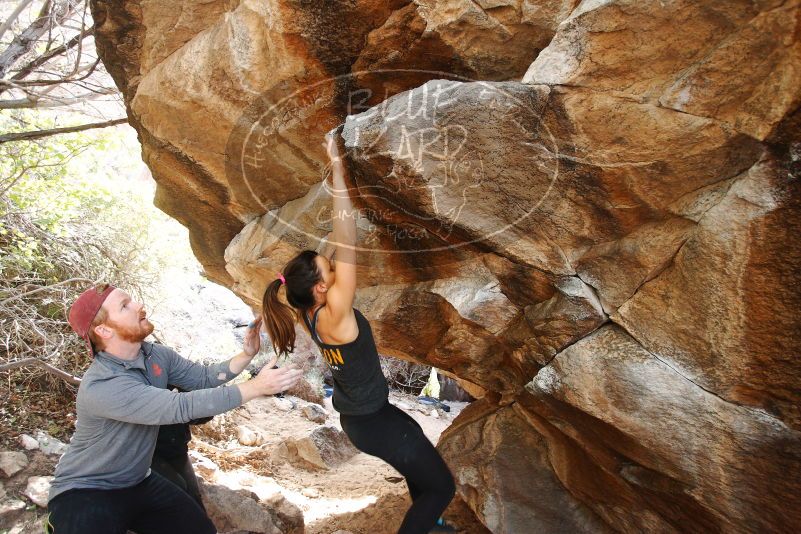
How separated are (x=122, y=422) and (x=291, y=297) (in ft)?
3.00

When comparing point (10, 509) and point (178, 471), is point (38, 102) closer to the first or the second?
point (10, 509)

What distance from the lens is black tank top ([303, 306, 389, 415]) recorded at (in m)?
2.46

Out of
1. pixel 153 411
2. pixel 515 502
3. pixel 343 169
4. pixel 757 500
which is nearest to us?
pixel 153 411

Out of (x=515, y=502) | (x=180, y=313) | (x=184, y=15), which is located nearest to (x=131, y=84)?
(x=184, y=15)

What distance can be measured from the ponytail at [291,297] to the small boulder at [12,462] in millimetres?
2988

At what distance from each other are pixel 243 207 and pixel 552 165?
103 inches

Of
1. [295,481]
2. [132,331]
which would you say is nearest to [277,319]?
[132,331]

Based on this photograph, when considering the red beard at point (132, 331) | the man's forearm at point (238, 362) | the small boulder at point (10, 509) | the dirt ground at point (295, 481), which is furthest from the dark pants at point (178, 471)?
the small boulder at point (10, 509)

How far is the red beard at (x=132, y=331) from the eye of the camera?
234 centimetres

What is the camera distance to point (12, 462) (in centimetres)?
405

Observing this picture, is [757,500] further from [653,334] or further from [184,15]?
[184,15]

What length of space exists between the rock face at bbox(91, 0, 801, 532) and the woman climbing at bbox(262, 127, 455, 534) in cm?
68

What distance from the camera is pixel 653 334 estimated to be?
2.52m

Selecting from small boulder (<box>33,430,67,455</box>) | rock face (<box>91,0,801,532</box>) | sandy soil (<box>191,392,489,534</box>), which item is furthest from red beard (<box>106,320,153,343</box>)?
small boulder (<box>33,430,67,455</box>)
